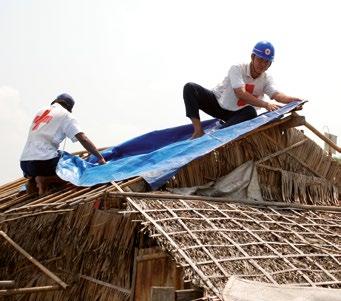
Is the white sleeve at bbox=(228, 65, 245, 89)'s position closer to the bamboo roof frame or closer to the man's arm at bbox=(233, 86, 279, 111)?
the man's arm at bbox=(233, 86, 279, 111)

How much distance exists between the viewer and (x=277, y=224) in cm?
632

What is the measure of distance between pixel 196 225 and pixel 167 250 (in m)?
0.66

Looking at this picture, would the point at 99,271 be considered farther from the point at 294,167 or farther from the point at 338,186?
the point at 338,186

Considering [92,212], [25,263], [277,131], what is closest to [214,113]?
[277,131]

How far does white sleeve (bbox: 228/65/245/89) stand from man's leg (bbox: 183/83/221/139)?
45cm

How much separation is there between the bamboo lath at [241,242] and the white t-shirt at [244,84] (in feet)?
6.22

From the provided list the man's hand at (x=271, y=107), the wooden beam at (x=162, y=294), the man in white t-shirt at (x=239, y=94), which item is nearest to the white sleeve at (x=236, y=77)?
the man in white t-shirt at (x=239, y=94)

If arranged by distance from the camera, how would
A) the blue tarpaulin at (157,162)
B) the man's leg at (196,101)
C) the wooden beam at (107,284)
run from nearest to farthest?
the wooden beam at (107,284) → the blue tarpaulin at (157,162) → the man's leg at (196,101)

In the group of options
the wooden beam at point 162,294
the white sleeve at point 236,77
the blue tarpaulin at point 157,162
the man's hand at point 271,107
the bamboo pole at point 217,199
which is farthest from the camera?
the white sleeve at point 236,77

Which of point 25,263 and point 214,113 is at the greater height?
point 214,113

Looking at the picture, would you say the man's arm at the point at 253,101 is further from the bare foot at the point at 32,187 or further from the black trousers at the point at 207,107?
the bare foot at the point at 32,187

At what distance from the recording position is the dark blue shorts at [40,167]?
741 centimetres

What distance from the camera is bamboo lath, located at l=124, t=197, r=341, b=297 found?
505 centimetres

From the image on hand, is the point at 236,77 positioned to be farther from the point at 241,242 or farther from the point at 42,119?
the point at 241,242
